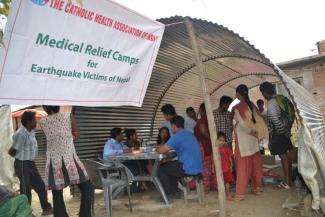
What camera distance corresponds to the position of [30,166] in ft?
21.3

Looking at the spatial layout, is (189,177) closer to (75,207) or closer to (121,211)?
(121,211)

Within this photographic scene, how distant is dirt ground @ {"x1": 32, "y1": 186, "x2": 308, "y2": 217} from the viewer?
5566 millimetres

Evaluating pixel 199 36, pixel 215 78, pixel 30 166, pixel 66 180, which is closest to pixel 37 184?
pixel 30 166

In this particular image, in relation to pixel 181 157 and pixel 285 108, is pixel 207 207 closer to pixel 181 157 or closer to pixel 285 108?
pixel 181 157

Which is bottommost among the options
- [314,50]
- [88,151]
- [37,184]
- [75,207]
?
[75,207]

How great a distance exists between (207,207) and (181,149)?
108 centimetres

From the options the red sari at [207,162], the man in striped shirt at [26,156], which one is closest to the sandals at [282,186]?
the red sari at [207,162]

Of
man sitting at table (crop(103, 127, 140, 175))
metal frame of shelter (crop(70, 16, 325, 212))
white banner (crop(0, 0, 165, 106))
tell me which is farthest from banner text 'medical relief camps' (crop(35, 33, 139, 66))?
man sitting at table (crop(103, 127, 140, 175))

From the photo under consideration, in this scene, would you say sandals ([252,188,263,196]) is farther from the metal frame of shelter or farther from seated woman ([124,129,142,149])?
seated woman ([124,129,142,149])

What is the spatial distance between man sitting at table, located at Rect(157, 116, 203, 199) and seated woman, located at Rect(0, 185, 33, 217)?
2.49 m

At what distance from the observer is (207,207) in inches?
243

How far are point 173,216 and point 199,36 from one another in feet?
10.5

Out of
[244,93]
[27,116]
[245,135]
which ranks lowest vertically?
[245,135]

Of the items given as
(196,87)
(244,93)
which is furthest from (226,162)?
(196,87)
